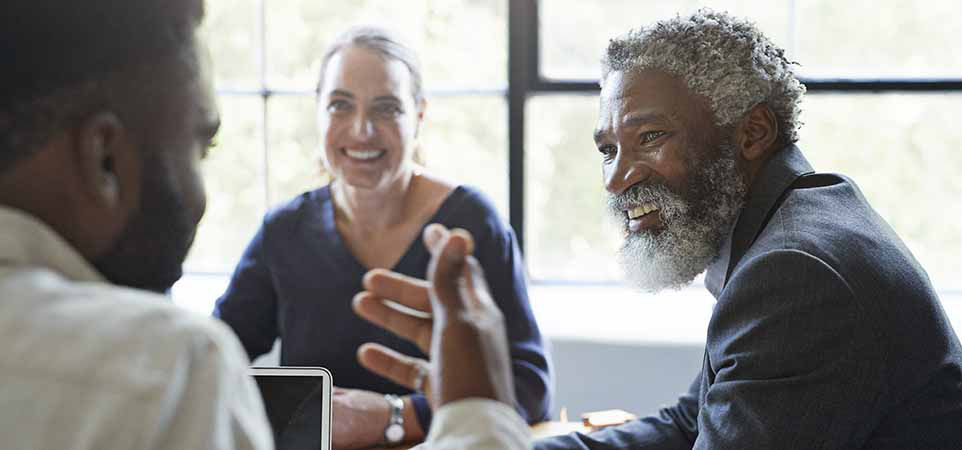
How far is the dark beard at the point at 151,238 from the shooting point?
0.71 metres

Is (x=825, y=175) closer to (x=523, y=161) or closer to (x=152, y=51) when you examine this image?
(x=152, y=51)

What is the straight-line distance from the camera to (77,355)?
60 centimetres

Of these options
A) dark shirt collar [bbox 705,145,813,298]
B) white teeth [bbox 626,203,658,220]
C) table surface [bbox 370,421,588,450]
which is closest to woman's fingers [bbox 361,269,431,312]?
dark shirt collar [bbox 705,145,813,298]

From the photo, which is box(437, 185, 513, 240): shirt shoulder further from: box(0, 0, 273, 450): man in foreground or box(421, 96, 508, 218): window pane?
box(0, 0, 273, 450): man in foreground

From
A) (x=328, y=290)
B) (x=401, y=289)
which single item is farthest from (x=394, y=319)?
(x=328, y=290)

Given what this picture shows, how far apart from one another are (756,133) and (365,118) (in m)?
1.06

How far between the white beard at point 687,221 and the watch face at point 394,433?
50 cm

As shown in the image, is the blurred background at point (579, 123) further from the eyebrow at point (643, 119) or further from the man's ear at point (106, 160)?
the man's ear at point (106, 160)

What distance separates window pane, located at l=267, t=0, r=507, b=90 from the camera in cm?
320

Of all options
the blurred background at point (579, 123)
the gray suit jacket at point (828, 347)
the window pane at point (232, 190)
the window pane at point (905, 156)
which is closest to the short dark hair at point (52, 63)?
the gray suit jacket at point (828, 347)

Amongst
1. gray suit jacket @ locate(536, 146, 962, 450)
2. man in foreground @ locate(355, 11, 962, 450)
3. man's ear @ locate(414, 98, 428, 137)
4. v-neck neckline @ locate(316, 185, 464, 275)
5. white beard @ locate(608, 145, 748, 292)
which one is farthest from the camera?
man's ear @ locate(414, 98, 428, 137)

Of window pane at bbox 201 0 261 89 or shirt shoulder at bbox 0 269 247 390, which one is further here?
window pane at bbox 201 0 261 89

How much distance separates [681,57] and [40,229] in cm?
120

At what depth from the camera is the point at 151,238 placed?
0.73 meters
